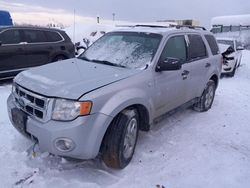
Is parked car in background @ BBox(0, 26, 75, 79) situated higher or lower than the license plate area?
higher

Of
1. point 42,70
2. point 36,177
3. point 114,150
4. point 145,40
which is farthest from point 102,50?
point 36,177

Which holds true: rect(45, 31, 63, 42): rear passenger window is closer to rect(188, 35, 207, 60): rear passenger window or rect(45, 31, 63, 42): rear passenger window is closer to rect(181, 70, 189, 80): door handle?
rect(188, 35, 207, 60): rear passenger window

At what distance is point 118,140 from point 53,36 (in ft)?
21.3

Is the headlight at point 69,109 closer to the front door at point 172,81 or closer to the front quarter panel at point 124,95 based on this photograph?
the front quarter panel at point 124,95

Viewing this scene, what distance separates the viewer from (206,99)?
605cm

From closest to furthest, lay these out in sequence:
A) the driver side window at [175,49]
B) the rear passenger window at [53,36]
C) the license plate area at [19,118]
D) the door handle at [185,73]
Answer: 1. the license plate area at [19,118]
2. the driver side window at [175,49]
3. the door handle at [185,73]
4. the rear passenger window at [53,36]

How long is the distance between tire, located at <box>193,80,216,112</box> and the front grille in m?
3.72

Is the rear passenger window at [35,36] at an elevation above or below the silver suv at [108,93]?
above

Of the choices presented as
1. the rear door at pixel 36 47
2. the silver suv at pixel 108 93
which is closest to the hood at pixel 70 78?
the silver suv at pixel 108 93

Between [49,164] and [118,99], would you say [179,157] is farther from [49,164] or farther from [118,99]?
[49,164]

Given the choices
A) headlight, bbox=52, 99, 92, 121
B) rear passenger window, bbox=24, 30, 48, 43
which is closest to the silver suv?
headlight, bbox=52, 99, 92, 121

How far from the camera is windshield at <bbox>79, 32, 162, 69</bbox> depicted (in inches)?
157

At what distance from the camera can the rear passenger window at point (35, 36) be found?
26.8ft

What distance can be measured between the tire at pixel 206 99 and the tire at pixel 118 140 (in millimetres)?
2765
